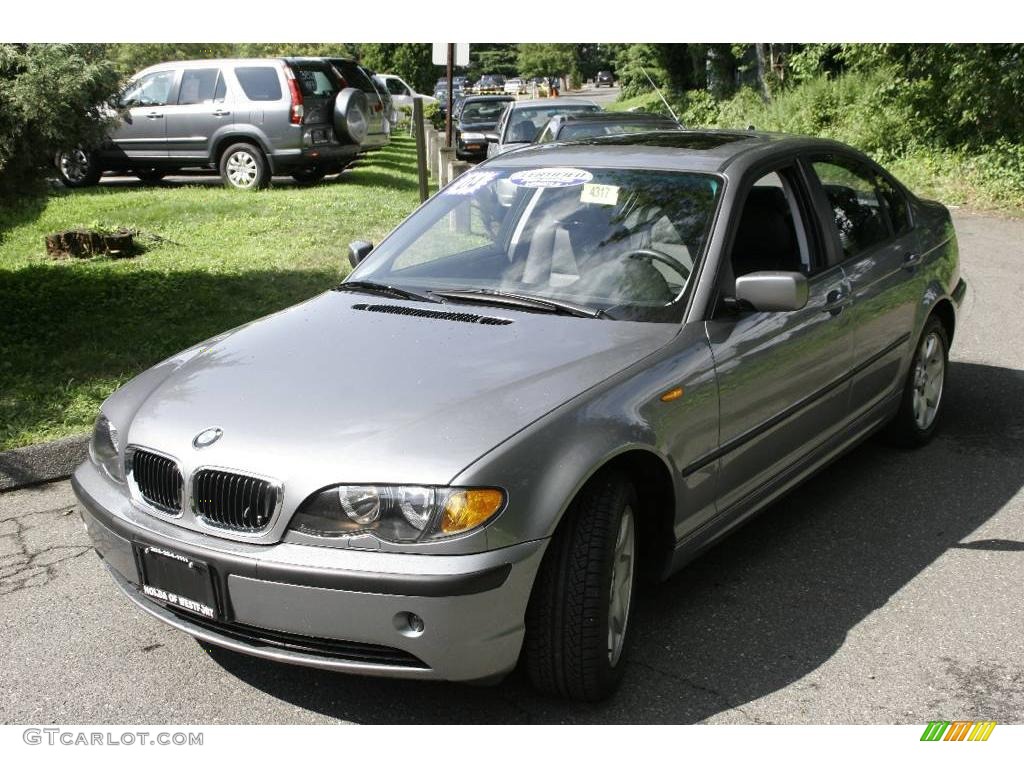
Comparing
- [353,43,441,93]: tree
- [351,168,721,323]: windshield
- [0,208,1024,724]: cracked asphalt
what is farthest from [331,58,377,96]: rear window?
[353,43,441,93]: tree

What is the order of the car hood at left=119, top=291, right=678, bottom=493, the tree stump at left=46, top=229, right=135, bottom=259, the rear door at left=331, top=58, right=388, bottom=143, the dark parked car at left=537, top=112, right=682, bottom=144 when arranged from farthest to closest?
the rear door at left=331, top=58, right=388, bottom=143 → the dark parked car at left=537, top=112, right=682, bottom=144 → the tree stump at left=46, top=229, right=135, bottom=259 → the car hood at left=119, top=291, right=678, bottom=493

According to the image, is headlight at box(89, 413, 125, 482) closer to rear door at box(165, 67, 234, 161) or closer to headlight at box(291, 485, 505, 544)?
headlight at box(291, 485, 505, 544)

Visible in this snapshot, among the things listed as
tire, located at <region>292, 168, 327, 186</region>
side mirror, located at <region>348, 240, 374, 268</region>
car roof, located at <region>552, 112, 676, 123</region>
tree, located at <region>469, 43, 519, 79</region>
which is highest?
side mirror, located at <region>348, 240, 374, 268</region>

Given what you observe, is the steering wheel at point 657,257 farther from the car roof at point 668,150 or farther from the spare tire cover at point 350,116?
the spare tire cover at point 350,116

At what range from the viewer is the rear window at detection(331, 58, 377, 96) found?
18266 mm

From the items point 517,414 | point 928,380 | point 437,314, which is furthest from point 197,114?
point 517,414

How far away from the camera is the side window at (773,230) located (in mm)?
4625

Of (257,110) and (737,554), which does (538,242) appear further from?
(257,110)

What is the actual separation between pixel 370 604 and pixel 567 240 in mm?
1913

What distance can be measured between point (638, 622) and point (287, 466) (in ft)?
5.11

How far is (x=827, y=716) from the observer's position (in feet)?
11.5

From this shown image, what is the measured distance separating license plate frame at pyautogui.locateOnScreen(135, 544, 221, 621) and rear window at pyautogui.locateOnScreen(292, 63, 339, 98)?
13874 millimetres

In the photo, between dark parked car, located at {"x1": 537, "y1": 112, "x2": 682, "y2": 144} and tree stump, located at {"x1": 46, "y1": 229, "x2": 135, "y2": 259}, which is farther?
dark parked car, located at {"x1": 537, "y1": 112, "x2": 682, "y2": 144}

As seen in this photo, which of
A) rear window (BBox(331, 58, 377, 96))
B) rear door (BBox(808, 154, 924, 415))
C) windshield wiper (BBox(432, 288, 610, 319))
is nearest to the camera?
windshield wiper (BBox(432, 288, 610, 319))
